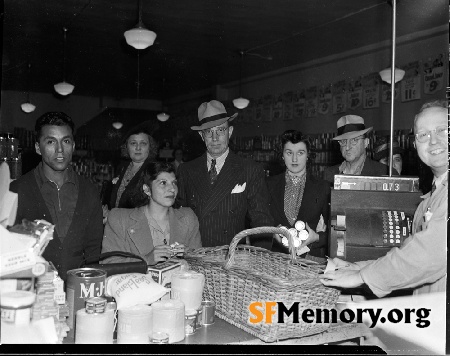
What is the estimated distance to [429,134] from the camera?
1.56 metres

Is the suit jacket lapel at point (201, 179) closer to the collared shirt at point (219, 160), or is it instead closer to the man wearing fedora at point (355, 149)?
the collared shirt at point (219, 160)

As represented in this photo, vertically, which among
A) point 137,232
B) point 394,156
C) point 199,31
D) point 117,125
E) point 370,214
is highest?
point 199,31

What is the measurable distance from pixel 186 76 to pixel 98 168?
267cm

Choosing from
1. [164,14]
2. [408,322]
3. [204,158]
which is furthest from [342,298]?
[164,14]

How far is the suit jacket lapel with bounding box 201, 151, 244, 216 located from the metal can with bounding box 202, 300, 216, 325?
3.66 feet

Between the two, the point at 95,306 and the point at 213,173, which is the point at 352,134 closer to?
the point at 213,173

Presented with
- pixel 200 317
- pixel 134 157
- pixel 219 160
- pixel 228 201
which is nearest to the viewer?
pixel 200 317

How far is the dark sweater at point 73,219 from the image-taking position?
1.52 m

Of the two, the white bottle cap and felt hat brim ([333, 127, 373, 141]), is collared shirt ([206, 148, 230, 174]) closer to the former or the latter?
the white bottle cap

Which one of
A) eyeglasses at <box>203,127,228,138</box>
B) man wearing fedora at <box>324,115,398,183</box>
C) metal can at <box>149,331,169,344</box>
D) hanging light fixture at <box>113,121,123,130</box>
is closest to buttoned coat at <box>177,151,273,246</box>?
eyeglasses at <box>203,127,228,138</box>

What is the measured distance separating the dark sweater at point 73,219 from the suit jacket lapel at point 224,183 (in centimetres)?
79

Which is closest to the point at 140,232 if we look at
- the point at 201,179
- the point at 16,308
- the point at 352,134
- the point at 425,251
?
the point at 201,179

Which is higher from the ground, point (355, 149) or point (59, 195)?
point (355, 149)

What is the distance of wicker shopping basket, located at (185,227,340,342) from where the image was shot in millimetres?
1417
